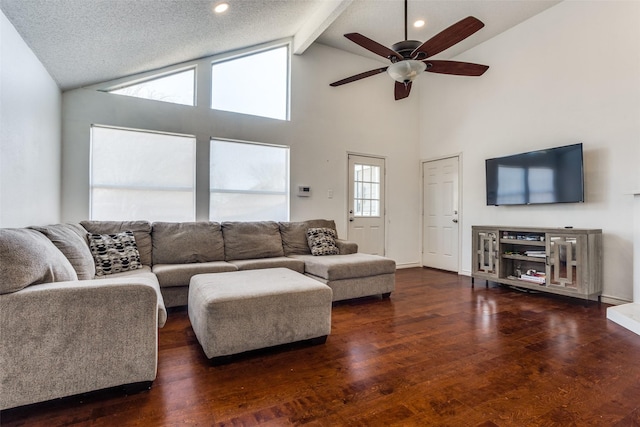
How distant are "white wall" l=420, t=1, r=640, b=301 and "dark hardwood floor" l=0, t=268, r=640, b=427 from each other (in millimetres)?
1377

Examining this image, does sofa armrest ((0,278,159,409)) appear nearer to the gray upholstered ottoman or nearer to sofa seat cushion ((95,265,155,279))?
the gray upholstered ottoman

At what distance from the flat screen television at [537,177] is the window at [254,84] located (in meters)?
3.12

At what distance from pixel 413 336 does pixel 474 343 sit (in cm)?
43

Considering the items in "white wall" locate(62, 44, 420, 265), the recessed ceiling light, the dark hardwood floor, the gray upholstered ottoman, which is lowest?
the dark hardwood floor

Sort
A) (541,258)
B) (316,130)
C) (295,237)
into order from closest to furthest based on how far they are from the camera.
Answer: (541,258)
(295,237)
(316,130)

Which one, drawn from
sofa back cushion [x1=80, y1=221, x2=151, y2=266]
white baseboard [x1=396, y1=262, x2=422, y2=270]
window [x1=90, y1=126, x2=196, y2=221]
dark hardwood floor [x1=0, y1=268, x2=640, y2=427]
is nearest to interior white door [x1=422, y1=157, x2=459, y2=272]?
white baseboard [x1=396, y1=262, x2=422, y2=270]

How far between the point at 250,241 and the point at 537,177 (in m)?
3.60

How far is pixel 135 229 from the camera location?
3.39m

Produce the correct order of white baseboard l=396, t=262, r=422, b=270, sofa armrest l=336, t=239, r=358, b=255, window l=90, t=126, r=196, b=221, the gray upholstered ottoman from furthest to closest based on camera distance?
white baseboard l=396, t=262, r=422, b=270
sofa armrest l=336, t=239, r=358, b=255
window l=90, t=126, r=196, b=221
the gray upholstered ottoman

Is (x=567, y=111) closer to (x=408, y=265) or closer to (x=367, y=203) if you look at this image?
(x=367, y=203)

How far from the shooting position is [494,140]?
15.2 ft

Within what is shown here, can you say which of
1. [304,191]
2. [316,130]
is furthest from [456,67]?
[304,191]

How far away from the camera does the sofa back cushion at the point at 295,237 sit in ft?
13.6

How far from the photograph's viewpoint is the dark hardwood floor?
1.48 m
